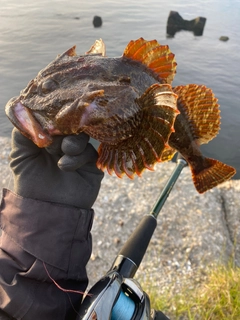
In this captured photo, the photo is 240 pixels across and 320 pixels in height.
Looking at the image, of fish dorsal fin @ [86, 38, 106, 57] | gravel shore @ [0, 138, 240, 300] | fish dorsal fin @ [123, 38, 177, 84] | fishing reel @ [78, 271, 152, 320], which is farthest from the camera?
gravel shore @ [0, 138, 240, 300]

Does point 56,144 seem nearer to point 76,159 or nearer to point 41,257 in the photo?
point 76,159

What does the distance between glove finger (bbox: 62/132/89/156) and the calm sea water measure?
6159 mm

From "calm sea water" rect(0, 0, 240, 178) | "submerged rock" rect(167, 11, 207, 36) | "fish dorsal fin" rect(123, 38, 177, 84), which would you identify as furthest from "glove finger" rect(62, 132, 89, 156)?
"submerged rock" rect(167, 11, 207, 36)

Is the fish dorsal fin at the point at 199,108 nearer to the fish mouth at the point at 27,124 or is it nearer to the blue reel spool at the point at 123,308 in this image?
the fish mouth at the point at 27,124

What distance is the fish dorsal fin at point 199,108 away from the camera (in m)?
2.36

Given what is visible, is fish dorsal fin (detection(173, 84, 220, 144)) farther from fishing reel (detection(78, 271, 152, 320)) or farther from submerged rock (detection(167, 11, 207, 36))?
submerged rock (detection(167, 11, 207, 36))

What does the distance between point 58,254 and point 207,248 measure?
2788mm

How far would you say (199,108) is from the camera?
7.98 feet

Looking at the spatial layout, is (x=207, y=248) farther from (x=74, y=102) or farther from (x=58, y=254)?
(x=74, y=102)

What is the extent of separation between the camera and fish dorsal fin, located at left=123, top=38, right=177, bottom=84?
214cm

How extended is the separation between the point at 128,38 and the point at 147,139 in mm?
13824

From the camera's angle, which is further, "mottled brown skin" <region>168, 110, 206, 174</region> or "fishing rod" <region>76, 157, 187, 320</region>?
"mottled brown skin" <region>168, 110, 206, 174</region>

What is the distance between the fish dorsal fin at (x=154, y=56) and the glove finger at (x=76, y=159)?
0.71 m

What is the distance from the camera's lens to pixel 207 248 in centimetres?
437
